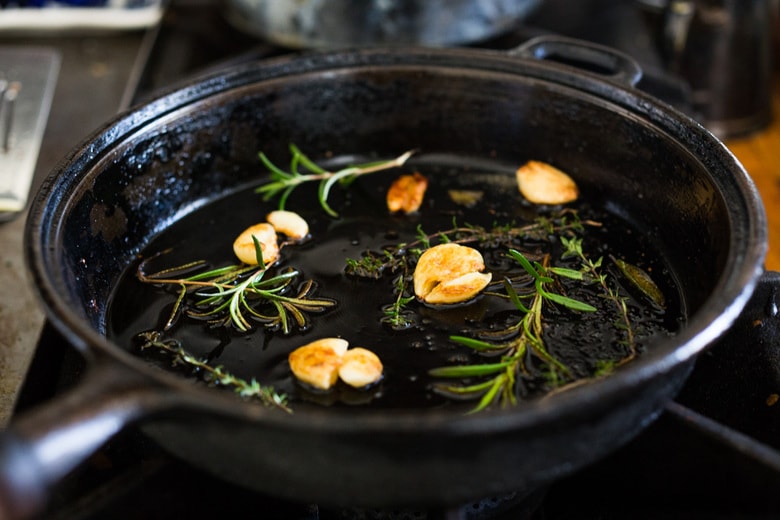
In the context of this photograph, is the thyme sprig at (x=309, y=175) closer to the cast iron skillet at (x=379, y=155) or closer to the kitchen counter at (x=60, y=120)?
the cast iron skillet at (x=379, y=155)

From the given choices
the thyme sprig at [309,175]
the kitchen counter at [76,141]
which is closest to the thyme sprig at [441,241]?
the thyme sprig at [309,175]

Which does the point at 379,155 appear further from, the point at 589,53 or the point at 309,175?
the point at 589,53

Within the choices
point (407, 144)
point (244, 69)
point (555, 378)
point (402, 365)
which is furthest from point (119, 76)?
point (555, 378)

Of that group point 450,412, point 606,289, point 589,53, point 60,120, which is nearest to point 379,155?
point 589,53

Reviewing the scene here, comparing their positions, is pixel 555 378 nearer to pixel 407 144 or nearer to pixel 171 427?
pixel 171 427

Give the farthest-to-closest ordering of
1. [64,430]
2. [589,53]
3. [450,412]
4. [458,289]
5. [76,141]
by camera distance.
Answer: [76,141] < [589,53] < [458,289] < [450,412] < [64,430]

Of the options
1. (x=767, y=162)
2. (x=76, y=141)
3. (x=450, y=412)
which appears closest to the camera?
(x=450, y=412)
